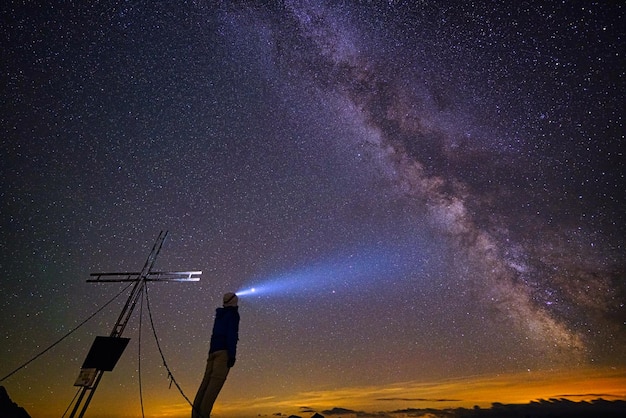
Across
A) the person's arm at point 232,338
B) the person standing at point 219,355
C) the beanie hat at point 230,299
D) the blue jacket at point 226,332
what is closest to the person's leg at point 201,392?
the person standing at point 219,355

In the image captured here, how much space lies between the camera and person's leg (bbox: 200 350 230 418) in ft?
22.4

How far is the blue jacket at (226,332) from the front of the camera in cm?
736

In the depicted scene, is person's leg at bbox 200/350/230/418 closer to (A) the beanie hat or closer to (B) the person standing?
(B) the person standing

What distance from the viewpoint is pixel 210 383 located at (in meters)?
7.07

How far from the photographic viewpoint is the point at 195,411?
6.76m

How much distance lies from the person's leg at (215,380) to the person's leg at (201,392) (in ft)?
0.22

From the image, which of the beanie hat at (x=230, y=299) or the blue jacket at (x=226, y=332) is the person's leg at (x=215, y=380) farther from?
the beanie hat at (x=230, y=299)

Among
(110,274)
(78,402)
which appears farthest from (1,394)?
(78,402)

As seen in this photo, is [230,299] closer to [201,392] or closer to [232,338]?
[232,338]

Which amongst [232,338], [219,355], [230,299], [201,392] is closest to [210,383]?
[201,392]

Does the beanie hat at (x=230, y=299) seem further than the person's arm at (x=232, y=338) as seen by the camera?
Yes

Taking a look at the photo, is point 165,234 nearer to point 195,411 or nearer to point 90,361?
point 90,361

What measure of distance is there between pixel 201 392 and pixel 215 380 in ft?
1.23

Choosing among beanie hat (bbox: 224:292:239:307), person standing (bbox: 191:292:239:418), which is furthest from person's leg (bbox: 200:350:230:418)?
beanie hat (bbox: 224:292:239:307)
